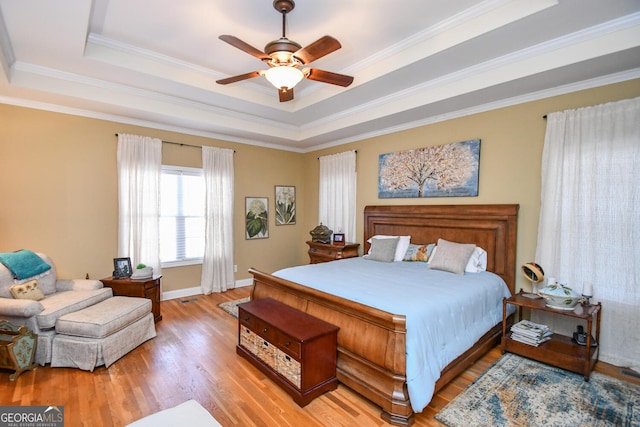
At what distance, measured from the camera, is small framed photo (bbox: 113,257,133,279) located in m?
3.75

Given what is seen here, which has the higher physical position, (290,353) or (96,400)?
(290,353)

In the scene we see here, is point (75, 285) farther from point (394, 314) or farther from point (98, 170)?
point (394, 314)

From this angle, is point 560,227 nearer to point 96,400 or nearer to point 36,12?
point 96,400

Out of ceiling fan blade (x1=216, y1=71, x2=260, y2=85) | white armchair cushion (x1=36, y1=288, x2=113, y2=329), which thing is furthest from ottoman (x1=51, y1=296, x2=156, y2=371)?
ceiling fan blade (x1=216, y1=71, x2=260, y2=85)

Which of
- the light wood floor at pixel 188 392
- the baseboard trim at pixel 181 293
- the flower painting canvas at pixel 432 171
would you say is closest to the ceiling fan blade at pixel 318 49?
the flower painting canvas at pixel 432 171

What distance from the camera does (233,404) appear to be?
2219 mm

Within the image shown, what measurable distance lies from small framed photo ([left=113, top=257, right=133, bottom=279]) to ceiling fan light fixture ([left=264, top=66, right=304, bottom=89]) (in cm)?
305

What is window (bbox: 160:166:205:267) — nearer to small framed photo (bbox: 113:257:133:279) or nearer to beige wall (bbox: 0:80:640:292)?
beige wall (bbox: 0:80:640:292)

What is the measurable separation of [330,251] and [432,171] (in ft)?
6.75

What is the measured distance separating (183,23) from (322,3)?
1.31 meters

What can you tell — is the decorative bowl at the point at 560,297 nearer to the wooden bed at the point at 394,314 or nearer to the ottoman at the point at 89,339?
the wooden bed at the point at 394,314

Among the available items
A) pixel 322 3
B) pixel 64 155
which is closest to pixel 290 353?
pixel 322 3

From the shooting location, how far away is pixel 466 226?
3721 millimetres

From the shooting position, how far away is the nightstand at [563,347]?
8.23 feet
